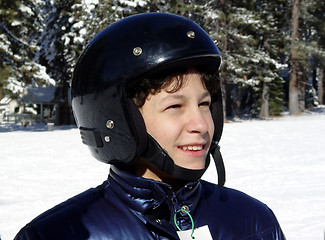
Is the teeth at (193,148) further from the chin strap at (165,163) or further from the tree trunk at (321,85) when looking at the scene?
the tree trunk at (321,85)

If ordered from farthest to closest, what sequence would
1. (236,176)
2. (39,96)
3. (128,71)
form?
1. (39,96)
2. (236,176)
3. (128,71)

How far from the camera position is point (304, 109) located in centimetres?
3756

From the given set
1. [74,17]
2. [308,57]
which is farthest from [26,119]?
[308,57]

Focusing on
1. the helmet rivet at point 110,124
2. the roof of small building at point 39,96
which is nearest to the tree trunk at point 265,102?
the roof of small building at point 39,96

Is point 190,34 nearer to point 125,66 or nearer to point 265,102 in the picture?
point 125,66

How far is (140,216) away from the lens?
61.7 inches

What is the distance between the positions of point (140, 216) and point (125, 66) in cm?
62

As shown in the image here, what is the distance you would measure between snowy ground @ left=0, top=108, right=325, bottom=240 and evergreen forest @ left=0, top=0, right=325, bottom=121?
6.60 meters

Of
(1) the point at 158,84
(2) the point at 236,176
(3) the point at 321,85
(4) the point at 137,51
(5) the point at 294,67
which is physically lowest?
(3) the point at 321,85

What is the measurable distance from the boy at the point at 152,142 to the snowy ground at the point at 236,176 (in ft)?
12.5

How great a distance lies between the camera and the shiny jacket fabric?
4.91ft

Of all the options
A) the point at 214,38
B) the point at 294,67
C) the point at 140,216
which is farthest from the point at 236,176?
the point at 294,67

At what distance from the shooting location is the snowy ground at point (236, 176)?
609cm

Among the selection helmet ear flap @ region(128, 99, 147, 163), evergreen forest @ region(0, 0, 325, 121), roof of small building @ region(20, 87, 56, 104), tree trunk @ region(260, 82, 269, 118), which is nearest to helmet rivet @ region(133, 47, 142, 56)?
helmet ear flap @ region(128, 99, 147, 163)
